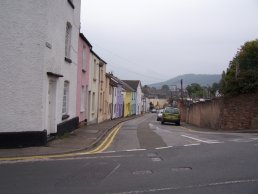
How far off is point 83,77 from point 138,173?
1798 centimetres

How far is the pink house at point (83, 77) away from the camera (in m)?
26.1

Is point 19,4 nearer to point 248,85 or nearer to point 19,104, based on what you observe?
point 19,104

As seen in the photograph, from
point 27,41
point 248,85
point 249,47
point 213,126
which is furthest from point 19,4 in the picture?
point 249,47

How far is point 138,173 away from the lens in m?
10.7

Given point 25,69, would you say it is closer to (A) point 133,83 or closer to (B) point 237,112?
(B) point 237,112

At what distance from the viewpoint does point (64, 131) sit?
67.2 feet

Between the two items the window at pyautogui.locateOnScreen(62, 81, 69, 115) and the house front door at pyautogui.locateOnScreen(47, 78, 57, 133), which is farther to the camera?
the window at pyautogui.locateOnScreen(62, 81, 69, 115)

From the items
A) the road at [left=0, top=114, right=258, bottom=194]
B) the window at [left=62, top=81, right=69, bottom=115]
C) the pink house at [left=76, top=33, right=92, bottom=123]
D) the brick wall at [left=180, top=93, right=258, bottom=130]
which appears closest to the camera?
the road at [left=0, top=114, right=258, bottom=194]

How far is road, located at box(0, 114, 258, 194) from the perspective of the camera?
29.1 ft

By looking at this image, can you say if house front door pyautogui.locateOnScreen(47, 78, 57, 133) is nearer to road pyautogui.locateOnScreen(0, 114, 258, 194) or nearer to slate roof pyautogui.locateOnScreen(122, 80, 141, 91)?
road pyautogui.locateOnScreen(0, 114, 258, 194)

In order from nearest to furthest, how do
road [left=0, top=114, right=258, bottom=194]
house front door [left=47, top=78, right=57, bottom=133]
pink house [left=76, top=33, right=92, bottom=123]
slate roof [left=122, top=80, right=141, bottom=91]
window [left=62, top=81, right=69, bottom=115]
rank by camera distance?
1. road [left=0, top=114, right=258, bottom=194]
2. house front door [left=47, top=78, right=57, bottom=133]
3. window [left=62, top=81, right=69, bottom=115]
4. pink house [left=76, top=33, right=92, bottom=123]
5. slate roof [left=122, top=80, right=141, bottom=91]

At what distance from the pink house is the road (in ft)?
38.5

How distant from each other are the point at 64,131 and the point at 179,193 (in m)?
12.6

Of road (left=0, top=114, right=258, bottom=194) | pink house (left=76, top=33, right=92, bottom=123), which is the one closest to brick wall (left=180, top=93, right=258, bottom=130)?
pink house (left=76, top=33, right=92, bottom=123)
